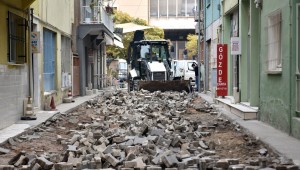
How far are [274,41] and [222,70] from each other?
24.4ft

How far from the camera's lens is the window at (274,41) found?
12352mm

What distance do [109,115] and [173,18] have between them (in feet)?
174

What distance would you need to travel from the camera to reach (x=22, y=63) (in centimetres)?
1473

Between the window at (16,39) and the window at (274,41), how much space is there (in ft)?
21.8

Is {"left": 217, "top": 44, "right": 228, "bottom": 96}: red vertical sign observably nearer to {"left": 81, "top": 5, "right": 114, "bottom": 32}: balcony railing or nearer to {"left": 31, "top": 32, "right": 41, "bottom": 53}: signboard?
{"left": 31, "top": 32, "right": 41, "bottom": 53}: signboard

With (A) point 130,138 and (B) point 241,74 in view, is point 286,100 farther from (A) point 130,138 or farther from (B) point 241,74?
(B) point 241,74

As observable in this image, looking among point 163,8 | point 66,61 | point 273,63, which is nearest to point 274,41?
point 273,63

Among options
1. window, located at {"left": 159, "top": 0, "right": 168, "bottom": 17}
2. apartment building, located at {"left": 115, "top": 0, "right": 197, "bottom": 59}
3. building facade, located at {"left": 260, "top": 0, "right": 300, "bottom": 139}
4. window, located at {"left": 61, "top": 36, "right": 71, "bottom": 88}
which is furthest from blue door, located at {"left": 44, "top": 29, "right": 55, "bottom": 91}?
window, located at {"left": 159, "top": 0, "right": 168, "bottom": 17}

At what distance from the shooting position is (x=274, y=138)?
1034 cm

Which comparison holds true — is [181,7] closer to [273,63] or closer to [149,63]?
[149,63]

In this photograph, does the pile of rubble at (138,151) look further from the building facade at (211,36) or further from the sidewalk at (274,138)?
the building facade at (211,36)

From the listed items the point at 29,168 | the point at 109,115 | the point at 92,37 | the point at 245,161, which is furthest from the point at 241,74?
the point at 92,37

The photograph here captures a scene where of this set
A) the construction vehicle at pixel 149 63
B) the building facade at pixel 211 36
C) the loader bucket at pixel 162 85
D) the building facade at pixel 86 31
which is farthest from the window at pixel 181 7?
the loader bucket at pixel 162 85

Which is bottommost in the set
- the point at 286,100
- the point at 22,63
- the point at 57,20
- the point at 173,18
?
the point at 286,100
